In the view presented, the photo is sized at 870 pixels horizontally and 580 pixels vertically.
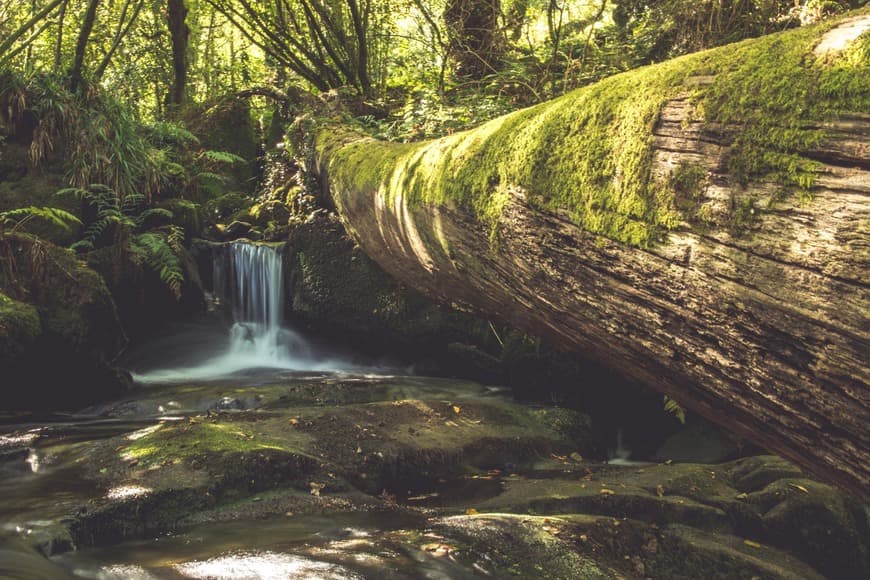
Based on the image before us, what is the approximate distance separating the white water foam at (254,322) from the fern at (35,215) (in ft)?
6.57

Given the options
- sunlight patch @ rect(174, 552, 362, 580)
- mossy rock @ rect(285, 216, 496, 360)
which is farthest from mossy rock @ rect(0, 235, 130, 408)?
sunlight patch @ rect(174, 552, 362, 580)

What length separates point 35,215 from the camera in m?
7.11

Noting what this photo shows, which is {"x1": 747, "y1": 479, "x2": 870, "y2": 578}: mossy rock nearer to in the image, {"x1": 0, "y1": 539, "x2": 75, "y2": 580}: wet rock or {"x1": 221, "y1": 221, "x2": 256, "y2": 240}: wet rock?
{"x1": 0, "y1": 539, "x2": 75, "y2": 580}: wet rock

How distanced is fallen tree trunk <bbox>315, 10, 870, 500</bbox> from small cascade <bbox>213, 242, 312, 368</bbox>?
18.4ft

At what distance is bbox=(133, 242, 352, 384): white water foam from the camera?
25.7 feet

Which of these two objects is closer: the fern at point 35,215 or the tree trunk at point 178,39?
the fern at point 35,215

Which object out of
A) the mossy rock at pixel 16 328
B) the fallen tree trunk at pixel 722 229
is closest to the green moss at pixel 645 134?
the fallen tree trunk at pixel 722 229

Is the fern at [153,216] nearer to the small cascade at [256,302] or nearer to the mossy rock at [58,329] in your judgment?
the small cascade at [256,302]

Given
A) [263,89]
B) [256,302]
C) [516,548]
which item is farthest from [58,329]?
[263,89]

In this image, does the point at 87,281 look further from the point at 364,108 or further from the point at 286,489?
the point at 364,108

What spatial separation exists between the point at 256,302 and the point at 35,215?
112 inches

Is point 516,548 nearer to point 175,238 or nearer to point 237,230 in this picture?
point 175,238

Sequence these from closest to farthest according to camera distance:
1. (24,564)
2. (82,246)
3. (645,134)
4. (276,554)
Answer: (645,134)
(24,564)
(276,554)
(82,246)

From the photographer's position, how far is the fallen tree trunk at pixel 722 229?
1673mm
